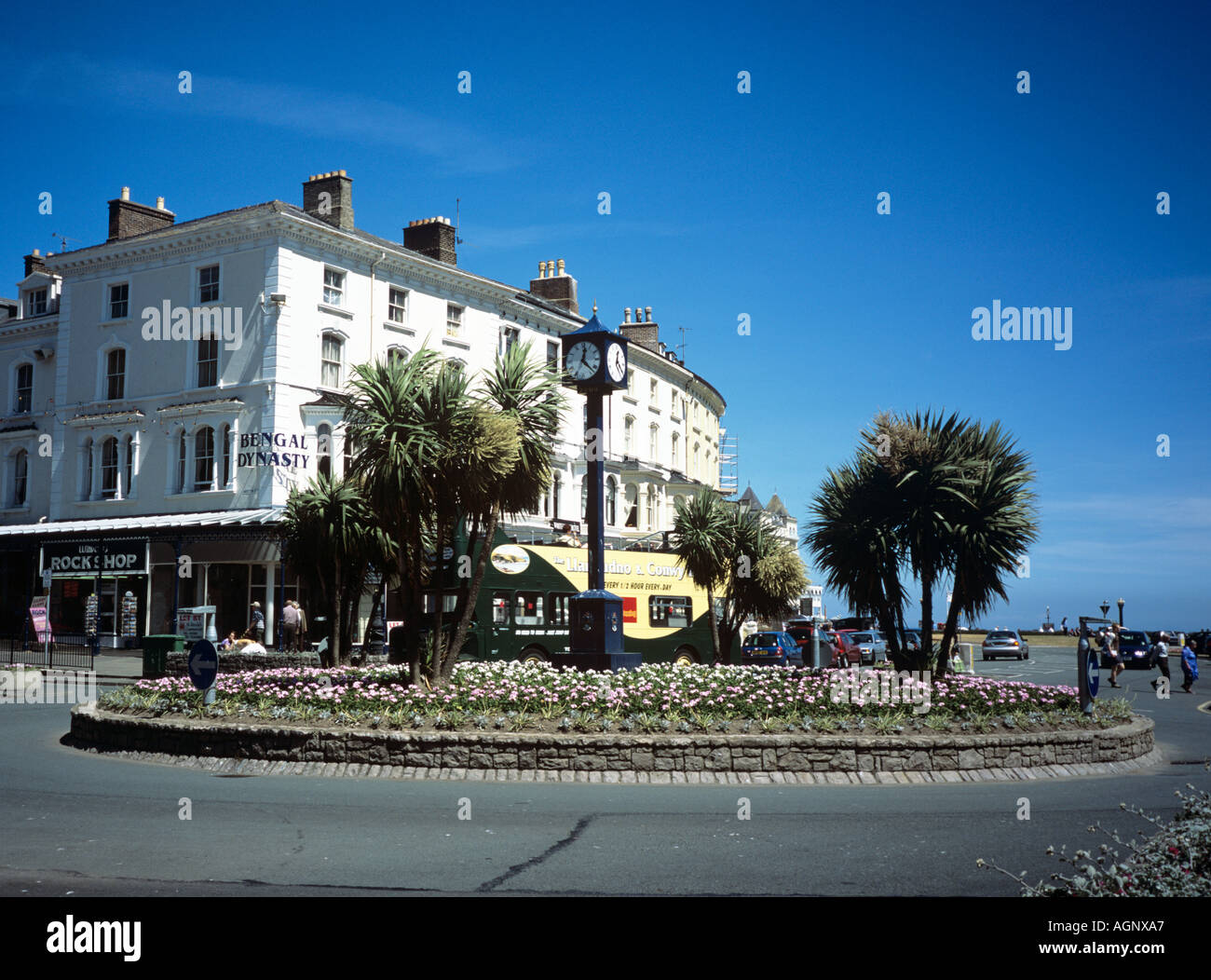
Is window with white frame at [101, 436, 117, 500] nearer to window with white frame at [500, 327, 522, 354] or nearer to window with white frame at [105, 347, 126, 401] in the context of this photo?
window with white frame at [105, 347, 126, 401]

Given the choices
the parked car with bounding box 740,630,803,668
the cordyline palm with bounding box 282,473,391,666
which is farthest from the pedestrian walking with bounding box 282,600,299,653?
the parked car with bounding box 740,630,803,668

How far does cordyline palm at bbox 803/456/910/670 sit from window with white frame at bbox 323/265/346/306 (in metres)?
26.0

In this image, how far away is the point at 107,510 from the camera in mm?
40562

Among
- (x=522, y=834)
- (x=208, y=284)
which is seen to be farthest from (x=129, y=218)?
(x=522, y=834)

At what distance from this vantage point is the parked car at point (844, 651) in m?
42.0

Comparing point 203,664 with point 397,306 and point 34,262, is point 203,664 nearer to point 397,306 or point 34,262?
point 397,306

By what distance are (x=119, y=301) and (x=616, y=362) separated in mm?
27961

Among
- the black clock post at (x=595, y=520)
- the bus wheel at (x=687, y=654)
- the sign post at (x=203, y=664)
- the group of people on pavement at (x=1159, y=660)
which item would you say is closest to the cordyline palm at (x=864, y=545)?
the black clock post at (x=595, y=520)

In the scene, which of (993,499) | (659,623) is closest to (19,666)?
(659,623)

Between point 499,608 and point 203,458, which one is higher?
point 203,458

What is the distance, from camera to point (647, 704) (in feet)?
44.7

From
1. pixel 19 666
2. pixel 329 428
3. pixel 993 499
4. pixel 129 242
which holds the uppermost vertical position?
pixel 129 242
